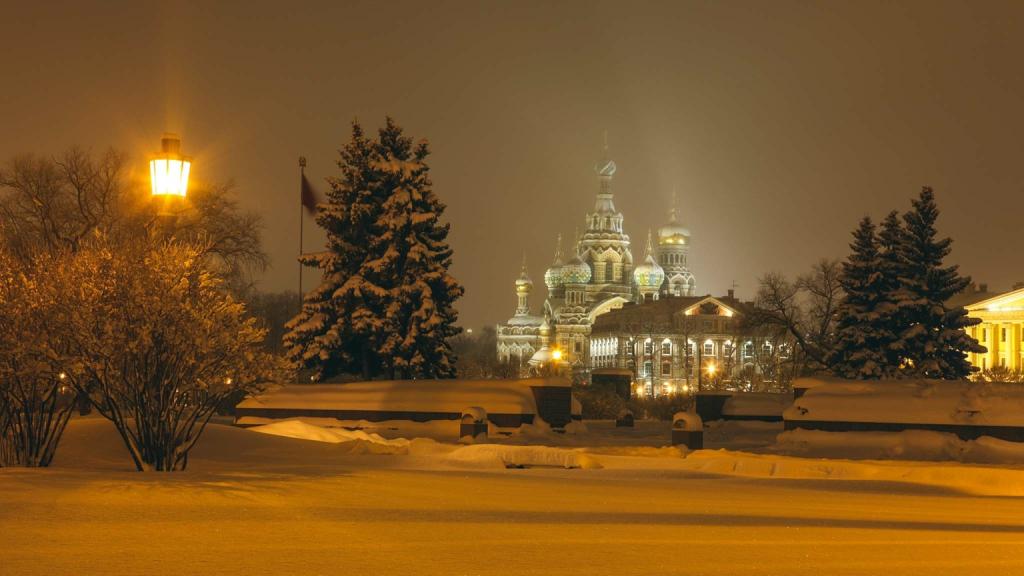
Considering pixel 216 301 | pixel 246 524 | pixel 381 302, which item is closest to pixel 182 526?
pixel 246 524

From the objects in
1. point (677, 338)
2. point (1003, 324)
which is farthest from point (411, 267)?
point (677, 338)

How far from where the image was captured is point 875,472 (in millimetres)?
23031

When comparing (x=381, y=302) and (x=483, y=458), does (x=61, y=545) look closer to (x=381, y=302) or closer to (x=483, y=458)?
(x=483, y=458)

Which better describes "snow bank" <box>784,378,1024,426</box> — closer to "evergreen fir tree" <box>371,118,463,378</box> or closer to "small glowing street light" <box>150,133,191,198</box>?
"evergreen fir tree" <box>371,118,463,378</box>

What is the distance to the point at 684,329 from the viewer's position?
158125mm

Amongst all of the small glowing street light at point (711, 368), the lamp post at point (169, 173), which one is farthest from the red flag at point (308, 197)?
the small glowing street light at point (711, 368)

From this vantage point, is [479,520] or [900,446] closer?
[479,520]

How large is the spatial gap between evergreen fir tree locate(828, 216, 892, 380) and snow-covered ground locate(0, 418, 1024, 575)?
946 inches

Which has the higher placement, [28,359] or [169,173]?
[169,173]

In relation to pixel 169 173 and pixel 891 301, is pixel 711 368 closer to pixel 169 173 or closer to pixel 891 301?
pixel 891 301

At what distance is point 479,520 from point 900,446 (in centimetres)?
1736

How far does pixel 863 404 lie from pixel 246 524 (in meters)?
20.4

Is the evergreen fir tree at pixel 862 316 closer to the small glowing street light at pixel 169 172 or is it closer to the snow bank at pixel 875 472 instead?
the snow bank at pixel 875 472

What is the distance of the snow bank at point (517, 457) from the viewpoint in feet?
76.3
